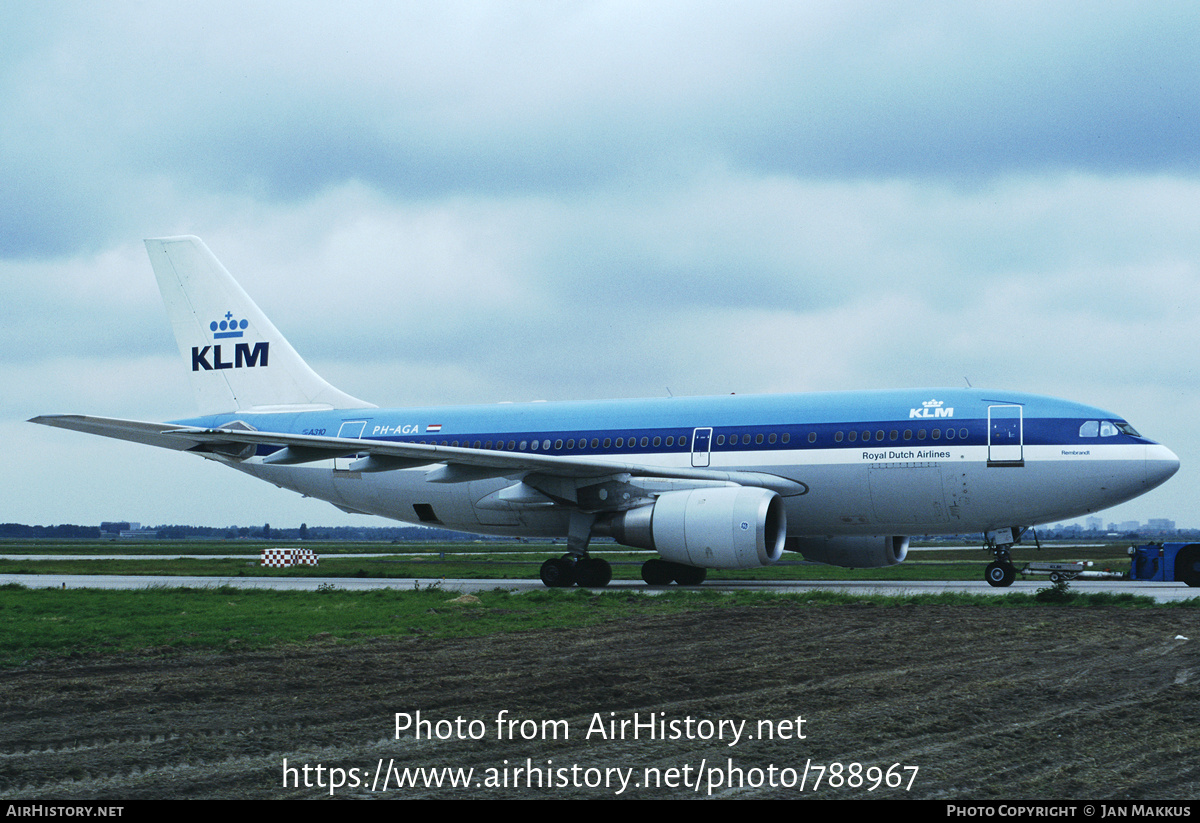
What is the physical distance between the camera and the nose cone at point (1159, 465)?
20.0m

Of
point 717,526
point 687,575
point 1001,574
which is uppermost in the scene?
point 717,526

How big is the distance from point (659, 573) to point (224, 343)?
42.7 feet

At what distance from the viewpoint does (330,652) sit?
1162cm

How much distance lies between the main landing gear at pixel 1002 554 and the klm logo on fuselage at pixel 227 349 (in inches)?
708

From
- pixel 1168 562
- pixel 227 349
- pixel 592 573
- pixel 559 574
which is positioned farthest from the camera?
pixel 227 349

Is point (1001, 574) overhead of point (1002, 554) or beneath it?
beneath

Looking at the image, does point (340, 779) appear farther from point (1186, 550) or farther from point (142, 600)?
point (1186, 550)

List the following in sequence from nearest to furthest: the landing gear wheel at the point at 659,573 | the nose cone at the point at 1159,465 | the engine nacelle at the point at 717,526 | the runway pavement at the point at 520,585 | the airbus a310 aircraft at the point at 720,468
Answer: the engine nacelle at the point at 717,526 < the nose cone at the point at 1159,465 < the airbus a310 aircraft at the point at 720,468 < the runway pavement at the point at 520,585 < the landing gear wheel at the point at 659,573

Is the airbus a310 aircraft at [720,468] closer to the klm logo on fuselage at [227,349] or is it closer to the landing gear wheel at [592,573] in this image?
the landing gear wheel at [592,573]

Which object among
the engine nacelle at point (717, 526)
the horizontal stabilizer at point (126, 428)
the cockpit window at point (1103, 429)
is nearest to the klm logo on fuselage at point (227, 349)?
the horizontal stabilizer at point (126, 428)

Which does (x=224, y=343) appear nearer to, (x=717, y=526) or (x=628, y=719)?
(x=717, y=526)

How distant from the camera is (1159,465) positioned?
2005 centimetres

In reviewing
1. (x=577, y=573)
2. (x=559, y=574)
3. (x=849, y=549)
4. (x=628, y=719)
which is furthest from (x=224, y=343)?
(x=628, y=719)

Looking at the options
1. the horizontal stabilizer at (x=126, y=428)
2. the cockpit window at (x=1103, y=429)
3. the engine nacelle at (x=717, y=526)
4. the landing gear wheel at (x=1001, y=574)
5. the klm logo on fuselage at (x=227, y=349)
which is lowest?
the landing gear wheel at (x=1001, y=574)
